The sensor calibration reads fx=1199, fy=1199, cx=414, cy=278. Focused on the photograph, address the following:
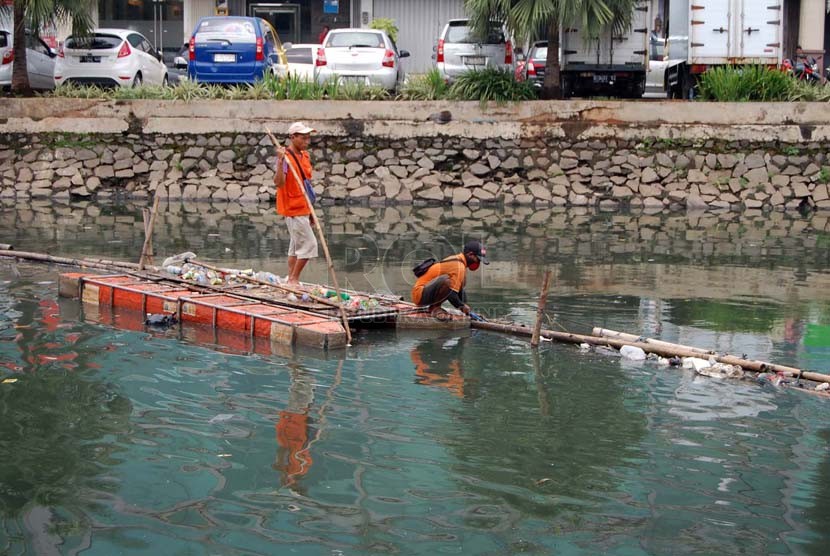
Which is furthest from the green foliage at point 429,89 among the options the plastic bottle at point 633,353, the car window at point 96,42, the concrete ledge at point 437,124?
the plastic bottle at point 633,353

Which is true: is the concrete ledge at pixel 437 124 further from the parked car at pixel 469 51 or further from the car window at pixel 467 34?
the car window at pixel 467 34

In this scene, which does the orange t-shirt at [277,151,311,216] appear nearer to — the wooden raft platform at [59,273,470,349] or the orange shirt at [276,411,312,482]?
the wooden raft platform at [59,273,470,349]

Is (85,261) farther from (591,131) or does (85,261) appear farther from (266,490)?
(591,131)

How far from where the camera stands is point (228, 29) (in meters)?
24.4

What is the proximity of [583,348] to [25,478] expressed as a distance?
16.4 ft

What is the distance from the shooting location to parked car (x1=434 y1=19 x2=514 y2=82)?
76.8ft

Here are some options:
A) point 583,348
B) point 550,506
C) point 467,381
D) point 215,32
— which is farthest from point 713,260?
point 215,32

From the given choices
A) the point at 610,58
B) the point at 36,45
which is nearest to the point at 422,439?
the point at 610,58

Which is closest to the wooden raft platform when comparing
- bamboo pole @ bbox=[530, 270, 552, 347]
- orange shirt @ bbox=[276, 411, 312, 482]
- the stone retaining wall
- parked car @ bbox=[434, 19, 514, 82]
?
bamboo pole @ bbox=[530, 270, 552, 347]

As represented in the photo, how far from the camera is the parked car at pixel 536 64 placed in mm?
23875

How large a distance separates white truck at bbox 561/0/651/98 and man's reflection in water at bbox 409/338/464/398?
1285 cm

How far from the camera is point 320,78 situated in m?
24.1

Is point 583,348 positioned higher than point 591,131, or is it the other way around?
point 591,131

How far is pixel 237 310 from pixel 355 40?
14720mm
